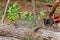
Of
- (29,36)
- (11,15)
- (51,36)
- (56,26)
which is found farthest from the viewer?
(11,15)

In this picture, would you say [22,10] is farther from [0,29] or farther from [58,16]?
[0,29]

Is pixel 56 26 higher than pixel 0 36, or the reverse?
pixel 0 36

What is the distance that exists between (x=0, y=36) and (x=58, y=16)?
2.84 meters

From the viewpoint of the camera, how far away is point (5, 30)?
3697 millimetres

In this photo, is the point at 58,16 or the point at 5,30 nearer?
the point at 5,30

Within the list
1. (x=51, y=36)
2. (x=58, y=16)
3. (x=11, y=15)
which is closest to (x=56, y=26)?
(x=58, y=16)

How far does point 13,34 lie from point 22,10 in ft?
10.7

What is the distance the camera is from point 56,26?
19.8ft

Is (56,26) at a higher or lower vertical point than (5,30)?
lower

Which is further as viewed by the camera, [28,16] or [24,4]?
[24,4]

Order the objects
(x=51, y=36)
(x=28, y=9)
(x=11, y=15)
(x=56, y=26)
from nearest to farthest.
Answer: (x=51, y=36)
(x=56, y=26)
(x=11, y=15)
(x=28, y=9)

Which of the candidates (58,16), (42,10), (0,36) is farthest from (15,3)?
(0,36)

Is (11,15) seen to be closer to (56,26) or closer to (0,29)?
(56,26)

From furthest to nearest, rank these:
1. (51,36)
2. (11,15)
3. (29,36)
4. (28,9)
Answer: (28,9) → (11,15) → (51,36) → (29,36)
